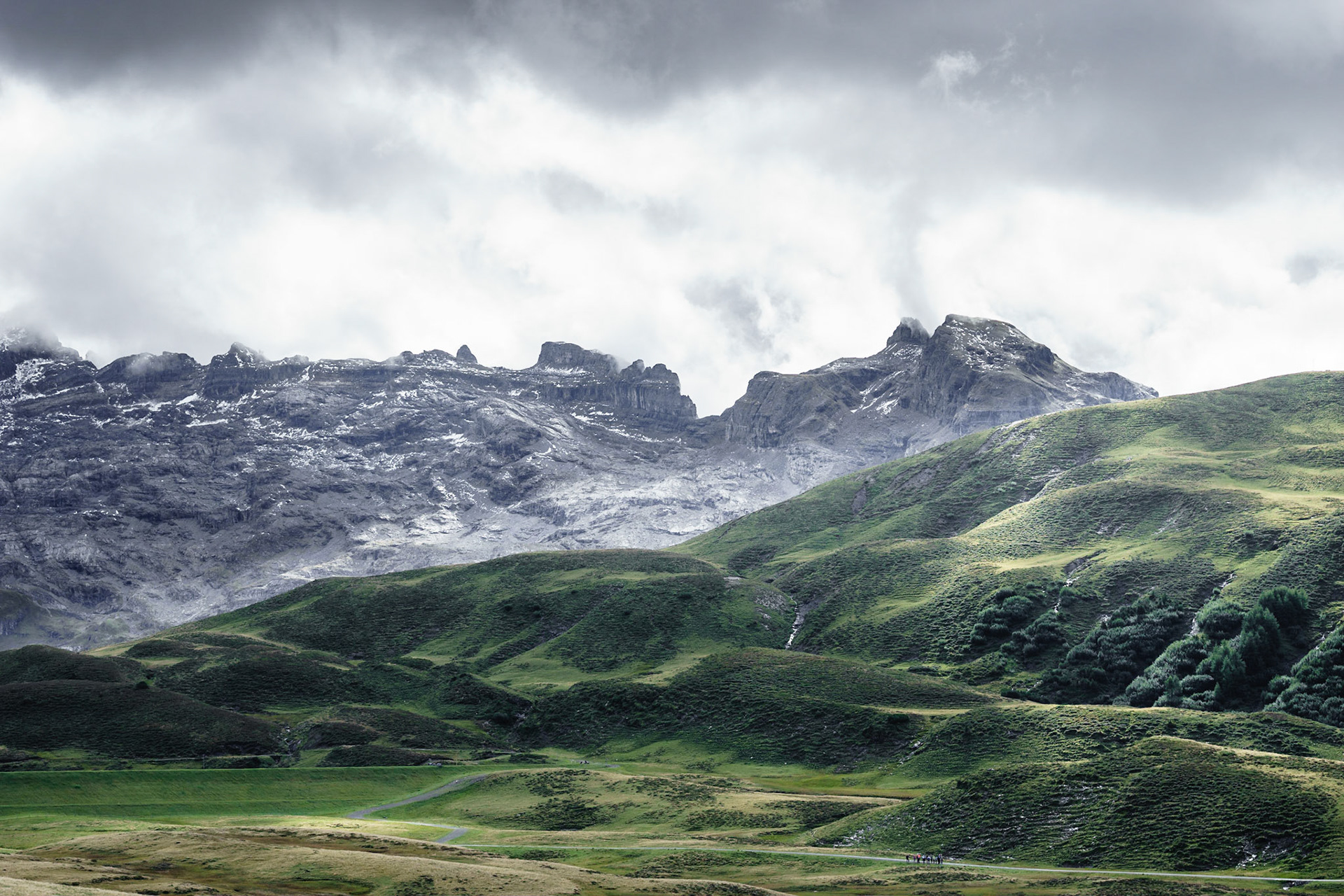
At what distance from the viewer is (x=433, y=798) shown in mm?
137000

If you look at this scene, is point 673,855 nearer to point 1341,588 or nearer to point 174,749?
point 174,749

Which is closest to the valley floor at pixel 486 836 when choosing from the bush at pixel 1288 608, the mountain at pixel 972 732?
the mountain at pixel 972 732

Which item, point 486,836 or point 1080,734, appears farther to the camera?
point 1080,734

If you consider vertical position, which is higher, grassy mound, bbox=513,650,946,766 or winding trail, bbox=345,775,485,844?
grassy mound, bbox=513,650,946,766

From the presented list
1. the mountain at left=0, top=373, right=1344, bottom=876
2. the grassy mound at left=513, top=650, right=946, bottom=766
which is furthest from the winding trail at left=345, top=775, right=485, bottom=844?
the grassy mound at left=513, top=650, right=946, bottom=766

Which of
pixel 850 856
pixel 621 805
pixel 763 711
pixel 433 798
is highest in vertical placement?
pixel 763 711

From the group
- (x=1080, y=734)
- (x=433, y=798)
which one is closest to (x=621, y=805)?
(x=433, y=798)

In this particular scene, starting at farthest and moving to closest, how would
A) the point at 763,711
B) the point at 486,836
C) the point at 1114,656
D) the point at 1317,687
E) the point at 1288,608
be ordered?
Result: the point at 1114,656
the point at 763,711
the point at 1288,608
the point at 1317,687
the point at 486,836

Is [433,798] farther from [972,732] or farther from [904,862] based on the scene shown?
[972,732]

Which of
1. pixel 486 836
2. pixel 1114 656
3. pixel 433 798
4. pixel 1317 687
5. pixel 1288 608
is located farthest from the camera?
pixel 1114 656

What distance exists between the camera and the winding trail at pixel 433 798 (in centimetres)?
11425

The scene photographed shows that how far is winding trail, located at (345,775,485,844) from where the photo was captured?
375 feet

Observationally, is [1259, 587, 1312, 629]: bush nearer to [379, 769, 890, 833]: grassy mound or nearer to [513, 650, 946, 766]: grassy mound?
[513, 650, 946, 766]: grassy mound

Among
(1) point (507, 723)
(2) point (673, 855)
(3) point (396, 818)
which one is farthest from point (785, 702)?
(2) point (673, 855)
